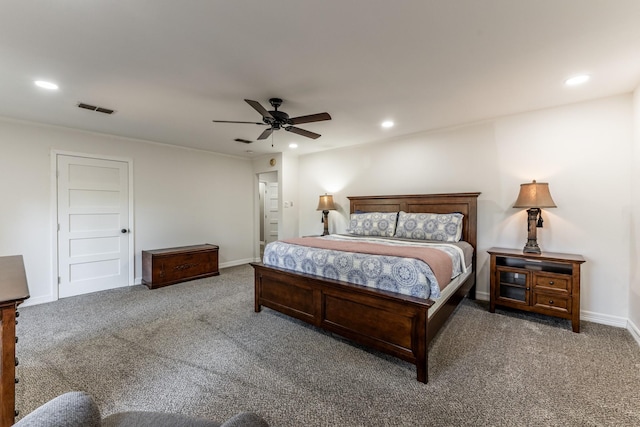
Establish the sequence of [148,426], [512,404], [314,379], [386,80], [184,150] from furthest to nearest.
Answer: [184,150]
[386,80]
[314,379]
[512,404]
[148,426]

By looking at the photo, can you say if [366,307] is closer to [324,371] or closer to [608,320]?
[324,371]

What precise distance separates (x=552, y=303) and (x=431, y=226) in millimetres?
1492

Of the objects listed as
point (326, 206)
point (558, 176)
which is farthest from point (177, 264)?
point (558, 176)

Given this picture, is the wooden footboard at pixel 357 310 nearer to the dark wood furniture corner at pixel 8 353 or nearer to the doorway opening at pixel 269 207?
the dark wood furniture corner at pixel 8 353

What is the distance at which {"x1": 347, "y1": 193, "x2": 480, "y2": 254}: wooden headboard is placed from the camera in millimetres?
3789

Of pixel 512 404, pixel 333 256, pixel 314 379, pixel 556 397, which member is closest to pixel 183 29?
pixel 333 256

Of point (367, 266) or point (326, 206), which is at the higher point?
point (326, 206)

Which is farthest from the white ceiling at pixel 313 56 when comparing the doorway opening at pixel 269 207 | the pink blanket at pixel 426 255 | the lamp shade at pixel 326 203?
the doorway opening at pixel 269 207

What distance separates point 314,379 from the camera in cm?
207

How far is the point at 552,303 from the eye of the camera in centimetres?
291

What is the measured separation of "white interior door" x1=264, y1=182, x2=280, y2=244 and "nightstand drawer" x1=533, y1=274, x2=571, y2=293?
6369mm

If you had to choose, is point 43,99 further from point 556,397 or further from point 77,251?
point 556,397

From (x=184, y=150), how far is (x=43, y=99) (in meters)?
2.33

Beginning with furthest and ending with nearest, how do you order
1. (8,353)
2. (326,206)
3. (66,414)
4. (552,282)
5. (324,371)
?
(326,206)
(552,282)
(324,371)
(8,353)
(66,414)
